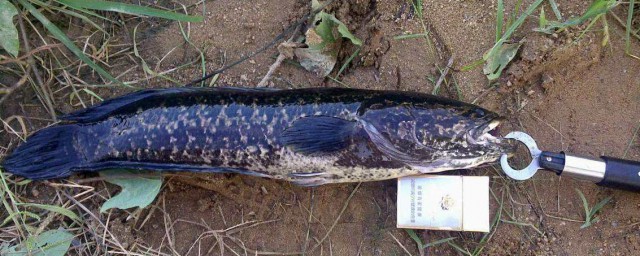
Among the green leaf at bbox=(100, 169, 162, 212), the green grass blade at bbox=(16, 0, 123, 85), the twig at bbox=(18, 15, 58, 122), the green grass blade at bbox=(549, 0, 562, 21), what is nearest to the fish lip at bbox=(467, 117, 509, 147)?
the green grass blade at bbox=(549, 0, 562, 21)

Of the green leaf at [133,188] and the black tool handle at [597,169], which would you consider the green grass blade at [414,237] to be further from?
the green leaf at [133,188]

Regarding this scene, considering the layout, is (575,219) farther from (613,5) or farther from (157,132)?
(157,132)

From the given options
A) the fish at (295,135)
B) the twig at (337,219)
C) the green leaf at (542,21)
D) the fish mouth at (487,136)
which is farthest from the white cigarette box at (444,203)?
the green leaf at (542,21)

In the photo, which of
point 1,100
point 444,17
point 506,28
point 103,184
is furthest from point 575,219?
point 1,100

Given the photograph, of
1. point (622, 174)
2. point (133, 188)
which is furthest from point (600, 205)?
point (133, 188)

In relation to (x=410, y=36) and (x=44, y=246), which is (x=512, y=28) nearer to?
(x=410, y=36)
